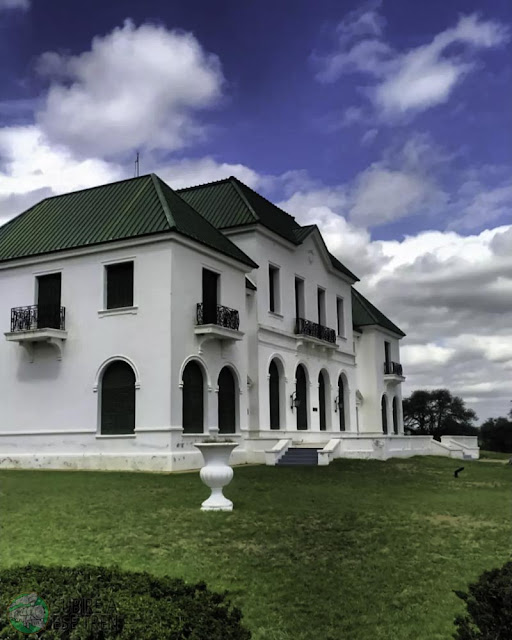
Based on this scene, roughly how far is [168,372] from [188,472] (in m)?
3.51

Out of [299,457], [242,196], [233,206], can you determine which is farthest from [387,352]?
[299,457]

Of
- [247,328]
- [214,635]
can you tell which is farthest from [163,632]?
[247,328]

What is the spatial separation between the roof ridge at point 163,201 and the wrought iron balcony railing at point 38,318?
18.4 feet

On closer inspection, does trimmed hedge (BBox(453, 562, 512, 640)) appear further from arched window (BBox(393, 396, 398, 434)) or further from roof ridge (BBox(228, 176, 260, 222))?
arched window (BBox(393, 396, 398, 434))

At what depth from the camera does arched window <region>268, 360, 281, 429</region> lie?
30.9 metres

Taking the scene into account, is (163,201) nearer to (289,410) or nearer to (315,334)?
(289,410)

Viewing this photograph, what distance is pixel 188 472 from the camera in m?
21.9

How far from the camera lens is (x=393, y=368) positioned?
155ft

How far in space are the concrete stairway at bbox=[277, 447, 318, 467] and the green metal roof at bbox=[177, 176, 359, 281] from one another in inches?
412

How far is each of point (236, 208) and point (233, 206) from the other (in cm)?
32

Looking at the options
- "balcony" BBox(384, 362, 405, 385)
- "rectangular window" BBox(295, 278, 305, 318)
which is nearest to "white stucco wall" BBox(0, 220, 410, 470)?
"rectangular window" BBox(295, 278, 305, 318)

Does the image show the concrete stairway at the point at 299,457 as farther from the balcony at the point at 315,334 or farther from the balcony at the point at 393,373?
the balcony at the point at 393,373

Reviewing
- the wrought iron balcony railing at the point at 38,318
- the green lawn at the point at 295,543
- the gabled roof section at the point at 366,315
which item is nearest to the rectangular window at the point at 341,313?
the gabled roof section at the point at 366,315

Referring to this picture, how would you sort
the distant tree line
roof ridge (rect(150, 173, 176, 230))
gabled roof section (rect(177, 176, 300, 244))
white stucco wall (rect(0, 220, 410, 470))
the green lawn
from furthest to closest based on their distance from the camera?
1. the distant tree line
2. gabled roof section (rect(177, 176, 300, 244))
3. roof ridge (rect(150, 173, 176, 230))
4. white stucco wall (rect(0, 220, 410, 470))
5. the green lawn
